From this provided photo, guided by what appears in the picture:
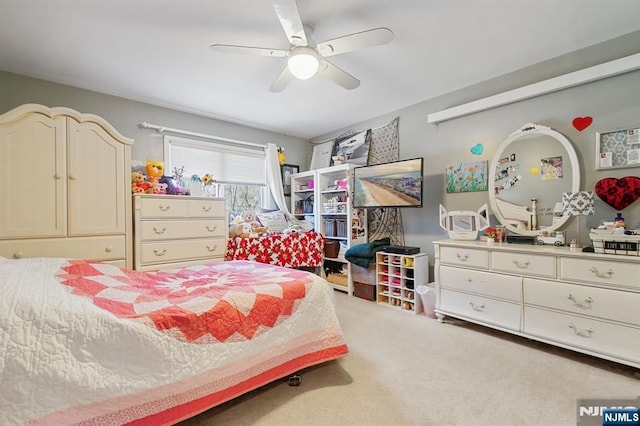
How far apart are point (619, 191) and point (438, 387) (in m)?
2.01

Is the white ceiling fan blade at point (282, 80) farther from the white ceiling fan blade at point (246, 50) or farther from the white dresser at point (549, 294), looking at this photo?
the white dresser at point (549, 294)

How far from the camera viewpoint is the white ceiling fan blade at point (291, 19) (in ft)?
4.87

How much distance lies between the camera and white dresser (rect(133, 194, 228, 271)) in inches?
104

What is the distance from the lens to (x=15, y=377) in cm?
94

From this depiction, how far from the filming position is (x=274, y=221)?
4148mm

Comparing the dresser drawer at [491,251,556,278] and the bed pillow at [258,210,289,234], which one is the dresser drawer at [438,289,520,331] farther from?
the bed pillow at [258,210,289,234]

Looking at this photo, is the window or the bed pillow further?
the bed pillow

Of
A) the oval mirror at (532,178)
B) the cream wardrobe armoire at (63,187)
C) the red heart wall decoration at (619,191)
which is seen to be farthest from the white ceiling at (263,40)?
the red heart wall decoration at (619,191)

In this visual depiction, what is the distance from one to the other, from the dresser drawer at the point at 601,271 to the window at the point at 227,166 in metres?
3.56

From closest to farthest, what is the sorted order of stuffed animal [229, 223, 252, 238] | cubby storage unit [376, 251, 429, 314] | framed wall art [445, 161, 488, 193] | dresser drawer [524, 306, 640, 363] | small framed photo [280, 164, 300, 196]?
1. dresser drawer [524, 306, 640, 363]
2. framed wall art [445, 161, 488, 193]
3. cubby storage unit [376, 251, 429, 314]
4. stuffed animal [229, 223, 252, 238]
5. small framed photo [280, 164, 300, 196]

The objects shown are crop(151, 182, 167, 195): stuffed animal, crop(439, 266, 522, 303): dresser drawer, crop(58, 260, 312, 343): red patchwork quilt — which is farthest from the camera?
crop(151, 182, 167, 195): stuffed animal

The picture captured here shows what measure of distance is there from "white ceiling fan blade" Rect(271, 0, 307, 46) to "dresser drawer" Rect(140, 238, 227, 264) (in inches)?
83.0

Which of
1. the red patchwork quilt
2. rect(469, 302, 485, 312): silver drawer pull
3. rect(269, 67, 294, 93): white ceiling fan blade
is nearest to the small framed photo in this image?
rect(269, 67, 294, 93): white ceiling fan blade

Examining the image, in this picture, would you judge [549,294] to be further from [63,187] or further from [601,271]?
[63,187]
